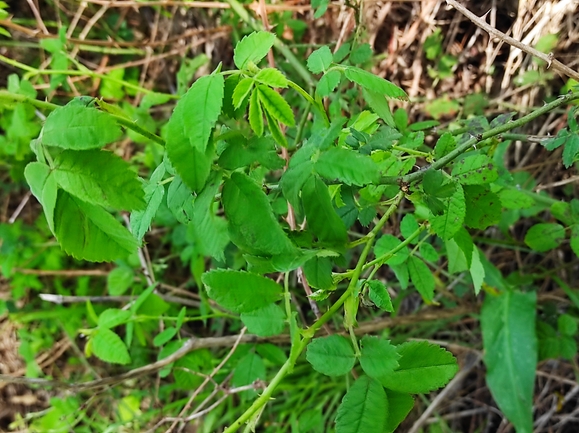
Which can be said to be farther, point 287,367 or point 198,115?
point 287,367

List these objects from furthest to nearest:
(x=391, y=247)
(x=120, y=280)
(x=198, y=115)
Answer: (x=120, y=280) → (x=391, y=247) → (x=198, y=115)

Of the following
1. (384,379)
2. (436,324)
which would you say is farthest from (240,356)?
(384,379)

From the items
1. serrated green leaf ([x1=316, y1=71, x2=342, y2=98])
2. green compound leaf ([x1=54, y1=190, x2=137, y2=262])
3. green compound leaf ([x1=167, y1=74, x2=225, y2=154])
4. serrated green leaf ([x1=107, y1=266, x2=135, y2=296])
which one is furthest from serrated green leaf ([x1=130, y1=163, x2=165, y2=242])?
serrated green leaf ([x1=107, y1=266, x2=135, y2=296])

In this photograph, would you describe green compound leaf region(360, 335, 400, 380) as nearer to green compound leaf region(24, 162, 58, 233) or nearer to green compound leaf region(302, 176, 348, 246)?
green compound leaf region(302, 176, 348, 246)

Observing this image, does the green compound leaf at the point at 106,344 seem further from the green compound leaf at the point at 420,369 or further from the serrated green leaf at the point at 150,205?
the green compound leaf at the point at 420,369

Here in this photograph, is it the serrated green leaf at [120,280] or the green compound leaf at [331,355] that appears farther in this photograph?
the serrated green leaf at [120,280]

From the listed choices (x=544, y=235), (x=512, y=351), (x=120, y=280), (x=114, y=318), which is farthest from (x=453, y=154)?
(x=120, y=280)

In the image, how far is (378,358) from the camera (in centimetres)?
68

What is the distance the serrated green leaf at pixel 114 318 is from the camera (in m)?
1.35

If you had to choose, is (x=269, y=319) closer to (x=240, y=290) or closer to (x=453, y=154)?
(x=240, y=290)

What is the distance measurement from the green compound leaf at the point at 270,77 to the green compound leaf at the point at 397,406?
442mm

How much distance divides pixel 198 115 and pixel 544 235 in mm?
929

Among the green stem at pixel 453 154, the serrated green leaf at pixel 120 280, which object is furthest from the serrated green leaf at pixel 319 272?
the serrated green leaf at pixel 120 280

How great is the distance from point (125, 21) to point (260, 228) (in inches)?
78.4
